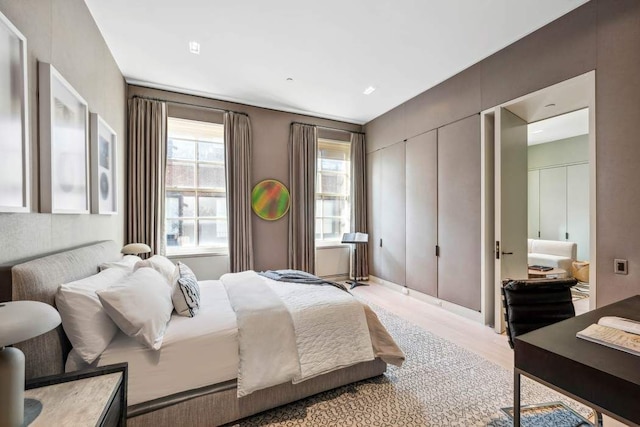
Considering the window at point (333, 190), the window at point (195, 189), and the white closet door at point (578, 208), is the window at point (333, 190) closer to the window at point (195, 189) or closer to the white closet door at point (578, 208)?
the window at point (195, 189)

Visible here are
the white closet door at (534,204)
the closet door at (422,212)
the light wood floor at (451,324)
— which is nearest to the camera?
the light wood floor at (451,324)

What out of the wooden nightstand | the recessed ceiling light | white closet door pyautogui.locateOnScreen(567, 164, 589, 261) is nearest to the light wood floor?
white closet door pyautogui.locateOnScreen(567, 164, 589, 261)

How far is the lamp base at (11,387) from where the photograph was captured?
0.77 meters

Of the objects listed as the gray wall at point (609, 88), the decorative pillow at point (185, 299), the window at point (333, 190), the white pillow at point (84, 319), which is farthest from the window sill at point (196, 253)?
the gray wall at point (609, 88)

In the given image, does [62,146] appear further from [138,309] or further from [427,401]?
[427,401]

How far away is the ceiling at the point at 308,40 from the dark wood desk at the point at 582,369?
2.59 metres

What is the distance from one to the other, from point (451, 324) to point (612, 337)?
2.21 m

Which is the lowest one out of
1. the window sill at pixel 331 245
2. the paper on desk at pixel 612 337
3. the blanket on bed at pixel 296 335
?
the blanket on bed at pixel 296 335

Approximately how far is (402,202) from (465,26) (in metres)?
2.45

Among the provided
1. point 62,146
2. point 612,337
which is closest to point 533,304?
point 612,337

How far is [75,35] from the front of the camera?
2.02 metres

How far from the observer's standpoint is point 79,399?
3.29 ft

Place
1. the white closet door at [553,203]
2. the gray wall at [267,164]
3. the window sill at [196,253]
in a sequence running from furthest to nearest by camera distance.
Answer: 1. the white closet door at [553,203]
2. the gray wall at [267,164]
3. the window sill at [196,253]

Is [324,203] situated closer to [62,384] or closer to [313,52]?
[313,52]
